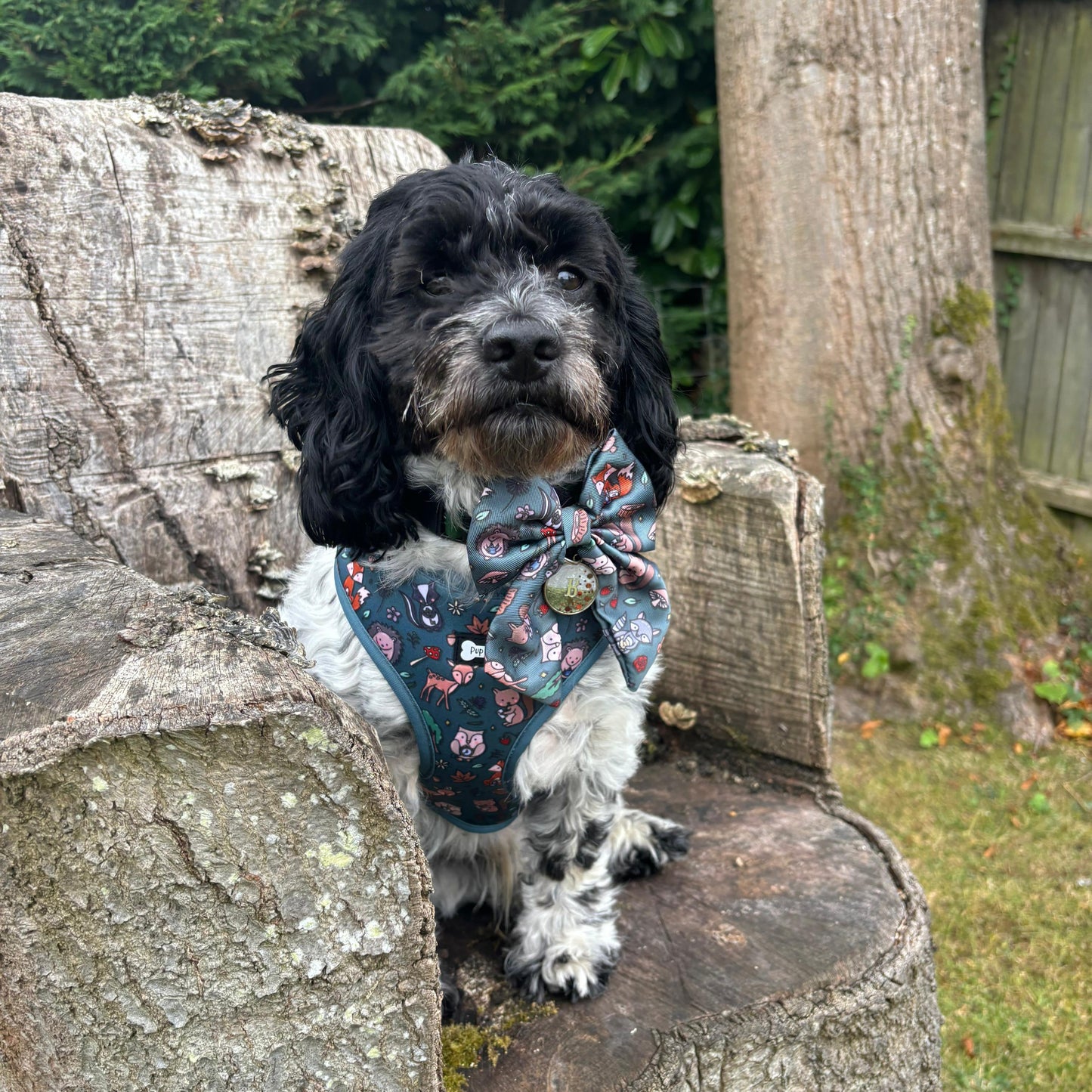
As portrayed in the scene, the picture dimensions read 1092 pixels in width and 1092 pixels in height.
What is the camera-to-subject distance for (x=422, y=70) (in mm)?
4320

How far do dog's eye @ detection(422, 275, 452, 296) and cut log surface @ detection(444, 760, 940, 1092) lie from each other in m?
1.47

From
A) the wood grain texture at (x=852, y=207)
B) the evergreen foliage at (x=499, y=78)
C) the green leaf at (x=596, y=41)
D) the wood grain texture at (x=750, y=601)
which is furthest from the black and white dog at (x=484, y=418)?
the green leaf at (x=596, y=41)

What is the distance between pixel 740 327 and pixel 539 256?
292 centimetres

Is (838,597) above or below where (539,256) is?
below

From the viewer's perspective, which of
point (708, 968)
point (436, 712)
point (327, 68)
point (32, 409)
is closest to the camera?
point (436, 712)

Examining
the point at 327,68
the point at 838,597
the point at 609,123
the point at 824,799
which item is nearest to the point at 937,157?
the point at 609,123

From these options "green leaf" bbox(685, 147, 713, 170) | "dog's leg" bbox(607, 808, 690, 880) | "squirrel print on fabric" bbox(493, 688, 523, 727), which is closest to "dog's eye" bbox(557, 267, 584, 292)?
"squirrel print on fabric" bbox(493, 688, 523, 727)

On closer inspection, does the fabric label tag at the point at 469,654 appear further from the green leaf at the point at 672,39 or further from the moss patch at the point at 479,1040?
the green leaf at the point at 672,39

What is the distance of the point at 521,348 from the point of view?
1824 mm

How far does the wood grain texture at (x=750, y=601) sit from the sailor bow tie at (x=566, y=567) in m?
0.68

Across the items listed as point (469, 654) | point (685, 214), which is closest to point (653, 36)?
point (685, 214)

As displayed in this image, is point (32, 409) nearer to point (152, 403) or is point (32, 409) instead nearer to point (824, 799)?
point (152, 403)

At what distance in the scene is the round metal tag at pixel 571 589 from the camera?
6.50ft

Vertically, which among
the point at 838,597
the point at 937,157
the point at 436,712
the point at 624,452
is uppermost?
the point at 937,157
